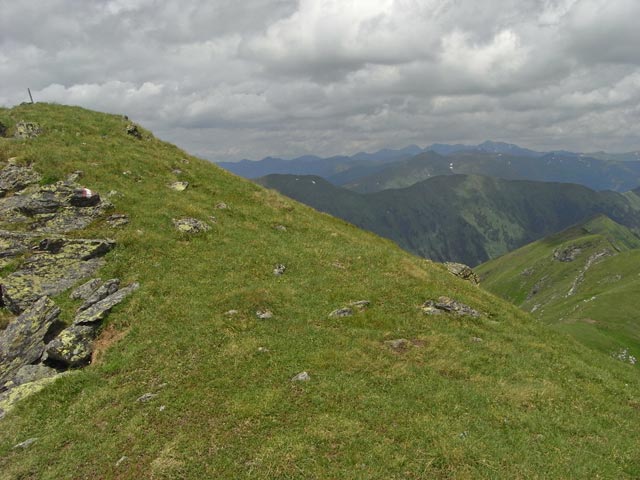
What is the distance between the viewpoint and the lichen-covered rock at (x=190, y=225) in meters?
37.1

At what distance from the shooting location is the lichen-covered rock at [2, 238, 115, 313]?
2722cm

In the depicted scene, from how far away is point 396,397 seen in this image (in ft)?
64.0

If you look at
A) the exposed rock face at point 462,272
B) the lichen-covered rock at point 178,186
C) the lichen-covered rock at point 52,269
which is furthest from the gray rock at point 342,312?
the lichen-covered rock at point 178,186

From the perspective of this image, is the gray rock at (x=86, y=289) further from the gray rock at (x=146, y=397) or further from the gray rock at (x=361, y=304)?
the gray rock at (x=361, y=304)

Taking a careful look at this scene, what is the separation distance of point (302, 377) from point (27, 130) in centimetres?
5009

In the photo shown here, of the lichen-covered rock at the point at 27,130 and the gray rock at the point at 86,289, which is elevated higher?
the lichen-covered rock at the point at 27,130

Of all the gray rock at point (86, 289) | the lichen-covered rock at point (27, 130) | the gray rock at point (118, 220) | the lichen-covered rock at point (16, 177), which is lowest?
the gray rock at point (86, 289)

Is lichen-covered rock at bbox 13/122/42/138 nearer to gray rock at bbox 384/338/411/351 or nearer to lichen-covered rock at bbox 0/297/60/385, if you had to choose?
lichen-covered rock at bbox 0/297/60/385

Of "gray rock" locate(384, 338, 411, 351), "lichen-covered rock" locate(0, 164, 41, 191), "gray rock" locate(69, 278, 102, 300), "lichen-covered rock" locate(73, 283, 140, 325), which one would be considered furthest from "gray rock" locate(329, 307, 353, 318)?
"lichen-covered rock" locate(0, 164, 41, 191)

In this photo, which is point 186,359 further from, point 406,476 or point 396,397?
point 406,476

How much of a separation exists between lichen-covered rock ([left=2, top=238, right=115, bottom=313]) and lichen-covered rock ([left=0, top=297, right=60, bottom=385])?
3004 mm

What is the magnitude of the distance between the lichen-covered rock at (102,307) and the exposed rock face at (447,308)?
70.0 ft

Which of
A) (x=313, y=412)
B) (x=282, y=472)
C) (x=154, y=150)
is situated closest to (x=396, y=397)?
(x=313, y=412)

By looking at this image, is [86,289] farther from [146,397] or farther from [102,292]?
[146,397]
